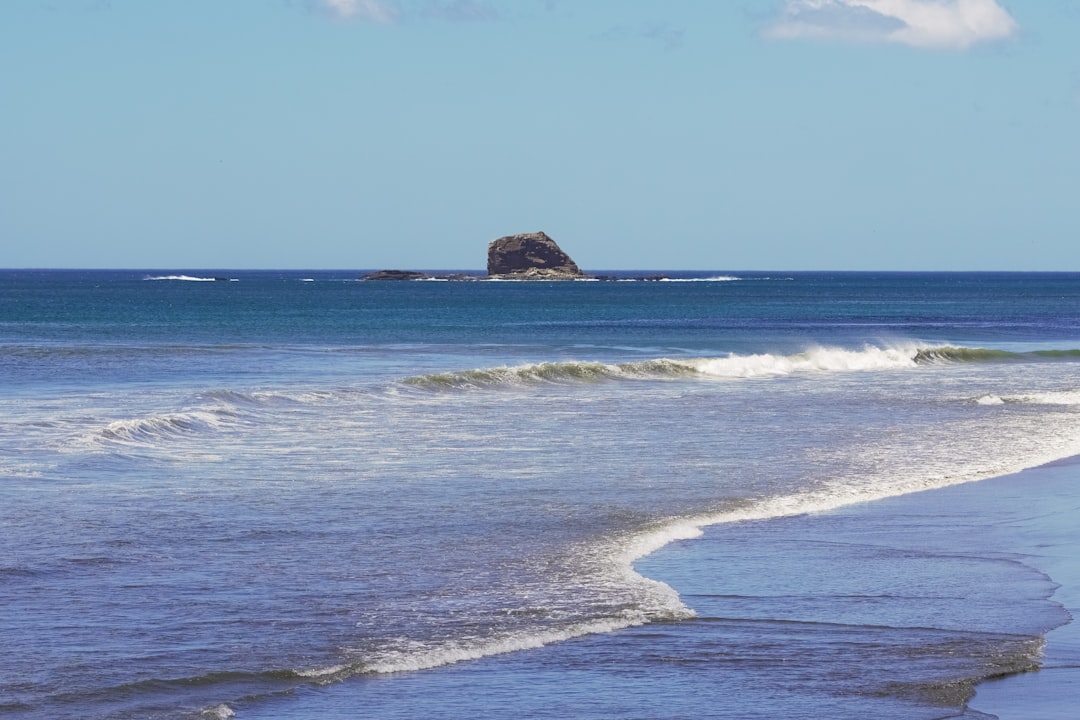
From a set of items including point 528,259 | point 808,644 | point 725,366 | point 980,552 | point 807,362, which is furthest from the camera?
point 528,259

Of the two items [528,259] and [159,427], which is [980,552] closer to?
[159,427]

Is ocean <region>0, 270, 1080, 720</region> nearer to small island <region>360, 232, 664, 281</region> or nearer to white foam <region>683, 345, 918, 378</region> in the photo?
white foam <region>683, 345, 918, 378</region>

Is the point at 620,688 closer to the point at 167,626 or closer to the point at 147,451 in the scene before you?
the point at 167,626

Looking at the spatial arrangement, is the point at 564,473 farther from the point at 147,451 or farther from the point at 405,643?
the point at 405,643

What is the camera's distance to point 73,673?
815cm

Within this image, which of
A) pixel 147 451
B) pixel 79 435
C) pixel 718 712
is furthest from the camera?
pixel 79 435

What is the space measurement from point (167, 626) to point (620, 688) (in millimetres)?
3122

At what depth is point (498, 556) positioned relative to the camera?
1162cm

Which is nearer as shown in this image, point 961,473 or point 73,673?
point 73,673

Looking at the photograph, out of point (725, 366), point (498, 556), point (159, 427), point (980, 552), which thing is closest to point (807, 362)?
point (725, 366)

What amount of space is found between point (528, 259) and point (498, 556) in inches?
7044

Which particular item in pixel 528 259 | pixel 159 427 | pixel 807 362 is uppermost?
pixel 528 259

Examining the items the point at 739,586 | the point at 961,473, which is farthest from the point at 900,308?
the point at 739,586

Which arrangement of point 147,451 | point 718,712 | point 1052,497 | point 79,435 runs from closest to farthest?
point 718,712, point 1052,497, point 147,451, point 79,435
